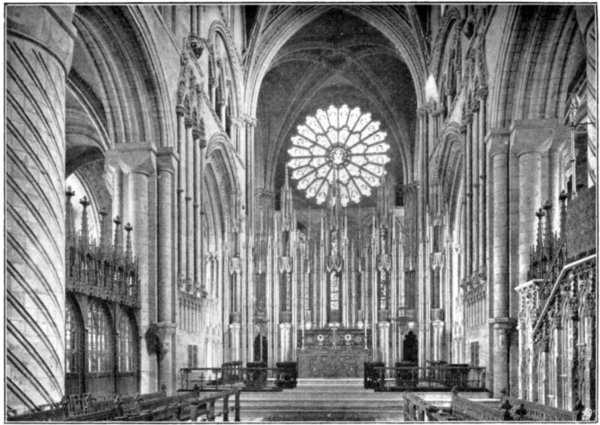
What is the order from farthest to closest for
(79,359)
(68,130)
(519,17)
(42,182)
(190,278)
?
(68,130), (190,278), (519,17), (79,359), (42,182)

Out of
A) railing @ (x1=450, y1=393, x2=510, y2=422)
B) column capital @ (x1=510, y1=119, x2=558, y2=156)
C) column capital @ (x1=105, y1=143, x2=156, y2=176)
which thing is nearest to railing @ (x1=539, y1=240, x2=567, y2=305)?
railing @ (x1=450, y1=393, x2=510, y2=422)

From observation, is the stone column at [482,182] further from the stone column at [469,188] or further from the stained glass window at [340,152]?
the stained glass window at [340,152]

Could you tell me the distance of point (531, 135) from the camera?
59.2 feet

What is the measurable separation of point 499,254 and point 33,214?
11870 millimetres

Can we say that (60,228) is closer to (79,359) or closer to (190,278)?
(79,359)

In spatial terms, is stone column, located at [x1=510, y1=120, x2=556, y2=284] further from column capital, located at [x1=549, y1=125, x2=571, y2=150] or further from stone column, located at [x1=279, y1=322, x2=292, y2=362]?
stone column, located at [x1=279, y1=322, x2=292, y2=362]

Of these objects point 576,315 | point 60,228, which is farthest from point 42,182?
point 576,315

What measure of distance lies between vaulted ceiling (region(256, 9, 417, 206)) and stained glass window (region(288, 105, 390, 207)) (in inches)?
17.8

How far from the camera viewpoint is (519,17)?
1728 cm

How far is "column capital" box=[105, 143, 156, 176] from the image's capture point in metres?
19.8

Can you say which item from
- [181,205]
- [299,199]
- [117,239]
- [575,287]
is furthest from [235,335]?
[575,287]

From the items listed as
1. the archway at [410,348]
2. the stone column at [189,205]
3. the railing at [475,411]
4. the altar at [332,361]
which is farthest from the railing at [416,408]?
the archway at [410,348]

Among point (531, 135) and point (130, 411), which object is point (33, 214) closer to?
point (130, 411)

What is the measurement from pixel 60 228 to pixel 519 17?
37.3 ft
